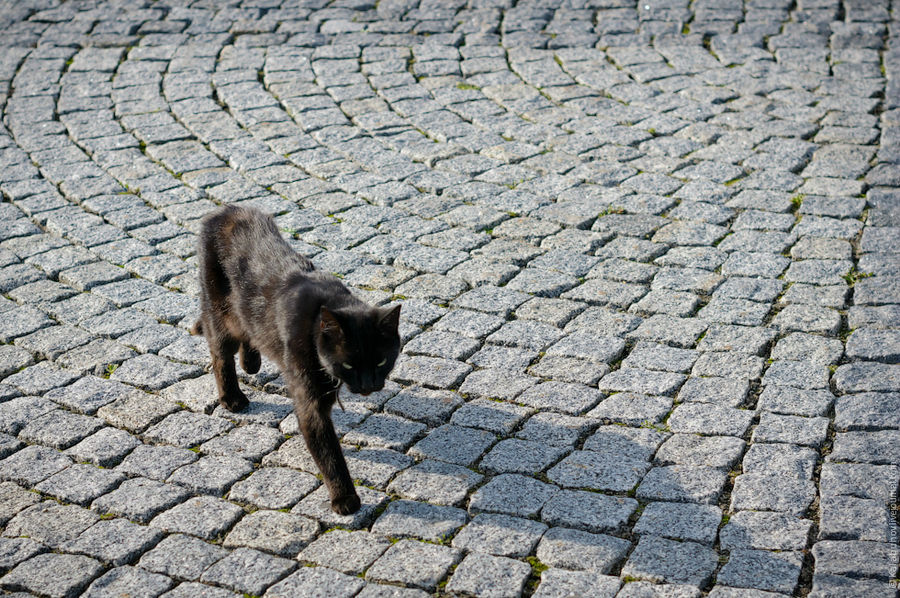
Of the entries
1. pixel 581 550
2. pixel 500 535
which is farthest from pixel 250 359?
pixel 581 550

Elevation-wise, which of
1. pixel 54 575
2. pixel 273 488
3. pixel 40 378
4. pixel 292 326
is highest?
pixel 292 326

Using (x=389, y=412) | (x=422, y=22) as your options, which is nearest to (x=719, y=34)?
(x=422, y=22)

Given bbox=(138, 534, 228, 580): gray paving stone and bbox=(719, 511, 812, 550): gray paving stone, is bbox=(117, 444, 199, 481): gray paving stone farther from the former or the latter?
bbox=(719, 511, 812, 550): gray paving stone

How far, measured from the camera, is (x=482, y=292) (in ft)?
19.9

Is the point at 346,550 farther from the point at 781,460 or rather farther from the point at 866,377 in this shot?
the point at 866,377

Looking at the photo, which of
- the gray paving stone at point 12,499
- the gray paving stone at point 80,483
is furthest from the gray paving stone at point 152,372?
the gray paving stone at point 12,499

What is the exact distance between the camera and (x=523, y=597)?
3756 millimetres

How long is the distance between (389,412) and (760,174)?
372 centimetres

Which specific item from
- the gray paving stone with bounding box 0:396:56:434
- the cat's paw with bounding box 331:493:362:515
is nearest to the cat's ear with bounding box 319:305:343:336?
the cat's paw with bounding box 331:493:362:515

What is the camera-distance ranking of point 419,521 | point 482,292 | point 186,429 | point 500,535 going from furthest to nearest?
point 482,292 < point 186,429 < point 419,521 < point 500,535

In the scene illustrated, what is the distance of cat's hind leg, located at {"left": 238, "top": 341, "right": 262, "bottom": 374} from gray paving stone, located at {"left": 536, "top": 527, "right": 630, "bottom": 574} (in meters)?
1.96

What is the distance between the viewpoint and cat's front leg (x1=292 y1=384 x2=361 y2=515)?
13.9 ft

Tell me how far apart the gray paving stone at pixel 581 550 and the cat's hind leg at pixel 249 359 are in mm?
1963

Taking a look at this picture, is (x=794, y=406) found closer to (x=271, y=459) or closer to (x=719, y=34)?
(x=271, y=459)
